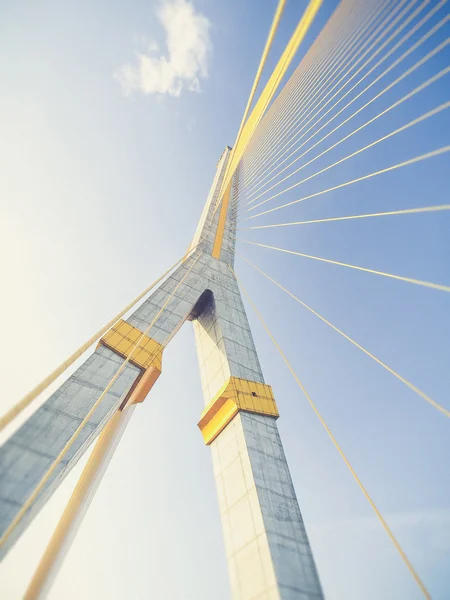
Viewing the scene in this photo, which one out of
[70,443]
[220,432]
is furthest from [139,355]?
[70,443]

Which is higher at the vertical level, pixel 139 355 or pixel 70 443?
pixel 139 355

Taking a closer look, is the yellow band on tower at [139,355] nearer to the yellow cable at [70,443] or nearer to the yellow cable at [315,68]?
the yellow cable at [70,443]

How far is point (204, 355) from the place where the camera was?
998 centimetres

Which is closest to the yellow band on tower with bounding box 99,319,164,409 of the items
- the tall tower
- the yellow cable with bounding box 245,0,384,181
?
the tall tower

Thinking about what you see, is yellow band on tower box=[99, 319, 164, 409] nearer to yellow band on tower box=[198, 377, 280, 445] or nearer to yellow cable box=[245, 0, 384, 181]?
yellow band on tower box=[198, 377, 280, 445]

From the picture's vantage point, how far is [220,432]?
7.52 meters

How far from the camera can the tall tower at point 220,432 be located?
485cm

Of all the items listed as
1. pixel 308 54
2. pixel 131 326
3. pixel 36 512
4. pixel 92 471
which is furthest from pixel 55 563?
pixel 308 54

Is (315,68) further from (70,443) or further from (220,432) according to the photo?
(70,443)

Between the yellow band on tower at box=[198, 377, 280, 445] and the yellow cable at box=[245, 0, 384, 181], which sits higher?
the yellow cable at box=[245, 0, 384, 181]

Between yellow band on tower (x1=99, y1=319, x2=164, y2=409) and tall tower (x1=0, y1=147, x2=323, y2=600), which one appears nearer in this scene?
tall tower (x1=0, y1=147, x2=323, y2=600)

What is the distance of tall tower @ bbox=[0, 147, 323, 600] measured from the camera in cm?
485

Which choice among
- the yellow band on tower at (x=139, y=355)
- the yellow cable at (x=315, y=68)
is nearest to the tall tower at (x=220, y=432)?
the yellow band on tower at (x=139, y=355)

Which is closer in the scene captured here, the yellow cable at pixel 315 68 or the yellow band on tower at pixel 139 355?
the yellow band on tower at pixel 139 355
